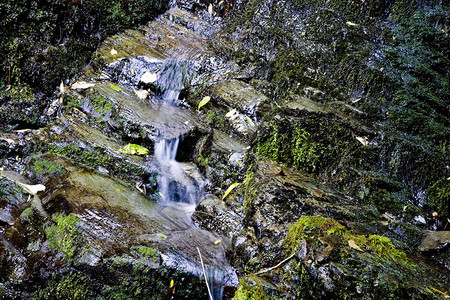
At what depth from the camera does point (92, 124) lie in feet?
17.4

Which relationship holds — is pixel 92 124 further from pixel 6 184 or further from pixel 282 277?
pixel 282 277

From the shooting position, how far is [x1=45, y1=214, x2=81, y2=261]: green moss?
3121mm

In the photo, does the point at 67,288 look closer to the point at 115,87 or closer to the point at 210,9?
the point at 115,87

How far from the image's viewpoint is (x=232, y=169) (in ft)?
16.1

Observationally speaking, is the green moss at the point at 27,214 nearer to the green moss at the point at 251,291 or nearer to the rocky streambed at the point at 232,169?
the rocky streambed at the point at 232,169

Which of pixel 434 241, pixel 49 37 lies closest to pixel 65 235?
pixel 434 241

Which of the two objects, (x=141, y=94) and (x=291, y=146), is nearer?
(x=291, y=146)

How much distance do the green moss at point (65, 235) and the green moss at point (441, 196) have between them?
506 centimetres

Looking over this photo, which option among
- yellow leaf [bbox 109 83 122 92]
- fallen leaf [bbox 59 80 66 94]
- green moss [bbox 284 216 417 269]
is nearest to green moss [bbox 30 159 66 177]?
fallen leaf [bbox 59 80 66 94]

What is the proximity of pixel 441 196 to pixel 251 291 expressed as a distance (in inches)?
146

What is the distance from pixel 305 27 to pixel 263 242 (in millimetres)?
5317

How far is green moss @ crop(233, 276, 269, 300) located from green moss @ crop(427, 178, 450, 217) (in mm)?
3500

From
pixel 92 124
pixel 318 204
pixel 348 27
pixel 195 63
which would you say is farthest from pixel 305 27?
pixel 92 124

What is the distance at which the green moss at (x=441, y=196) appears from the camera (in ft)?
14.4
